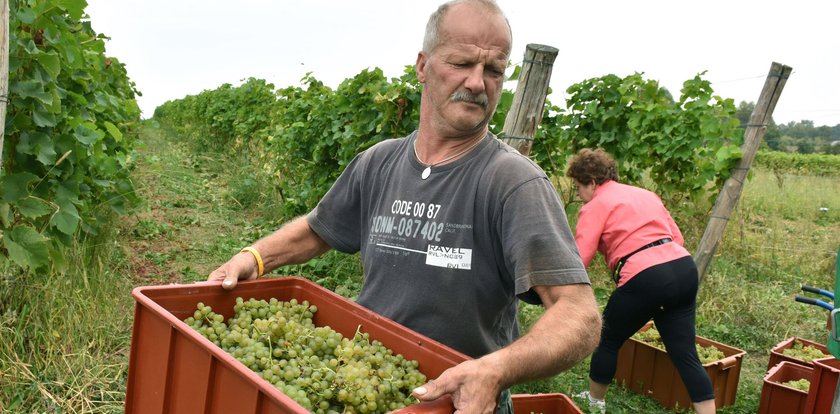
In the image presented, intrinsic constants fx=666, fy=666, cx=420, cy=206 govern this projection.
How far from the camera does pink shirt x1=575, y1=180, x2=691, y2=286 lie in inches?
→ 166

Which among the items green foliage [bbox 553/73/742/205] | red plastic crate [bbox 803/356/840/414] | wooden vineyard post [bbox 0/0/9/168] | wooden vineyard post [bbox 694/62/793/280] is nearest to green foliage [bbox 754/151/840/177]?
green foliage [bbox 553/73/742/205]

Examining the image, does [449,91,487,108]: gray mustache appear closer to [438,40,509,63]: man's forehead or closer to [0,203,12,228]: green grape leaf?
[438,40,509,63]: man's forehead

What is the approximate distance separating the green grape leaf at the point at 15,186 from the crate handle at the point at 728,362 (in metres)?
4.38

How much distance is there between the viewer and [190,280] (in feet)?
19.3

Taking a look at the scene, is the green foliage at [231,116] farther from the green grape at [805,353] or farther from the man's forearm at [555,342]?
the man's forearm at [555,342]

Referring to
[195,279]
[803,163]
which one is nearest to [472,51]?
[195,279]

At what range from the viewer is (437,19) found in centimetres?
204

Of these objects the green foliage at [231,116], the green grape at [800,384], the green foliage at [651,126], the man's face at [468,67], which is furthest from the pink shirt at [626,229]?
the green foliage at [231,116]

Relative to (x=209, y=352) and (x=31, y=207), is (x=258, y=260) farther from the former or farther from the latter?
(x=31, y=207)

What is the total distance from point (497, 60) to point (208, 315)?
44.3 inches

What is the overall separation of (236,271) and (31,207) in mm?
1647

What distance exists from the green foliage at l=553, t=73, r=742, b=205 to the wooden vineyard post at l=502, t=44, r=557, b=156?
2953 millimetres

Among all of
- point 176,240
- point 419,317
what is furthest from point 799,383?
point 176,240

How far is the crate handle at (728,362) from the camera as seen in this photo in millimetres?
4693
